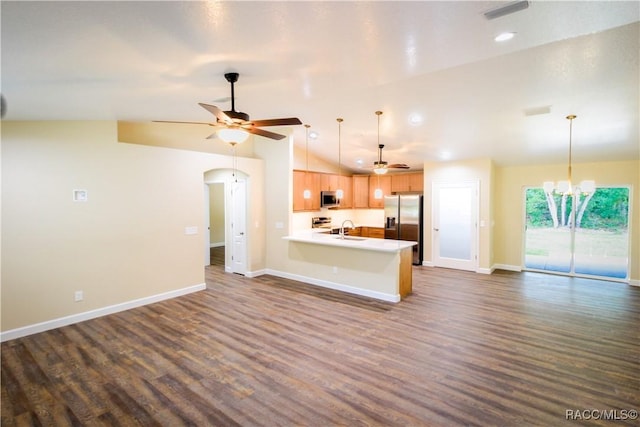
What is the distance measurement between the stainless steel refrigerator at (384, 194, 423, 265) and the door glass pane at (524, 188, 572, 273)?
Result: 243cm

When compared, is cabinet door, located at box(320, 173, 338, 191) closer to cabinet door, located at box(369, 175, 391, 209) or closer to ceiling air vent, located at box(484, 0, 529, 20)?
cabinet door, located at box(369, 175, 391, 209)

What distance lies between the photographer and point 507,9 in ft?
5.96

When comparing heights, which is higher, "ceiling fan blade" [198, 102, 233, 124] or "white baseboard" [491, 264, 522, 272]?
"ceiling fan blade" [198, 102, 233, 124]

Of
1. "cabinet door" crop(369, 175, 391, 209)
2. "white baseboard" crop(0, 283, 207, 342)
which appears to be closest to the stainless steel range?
"cabinet door" crop(369, 175, 391, 209)

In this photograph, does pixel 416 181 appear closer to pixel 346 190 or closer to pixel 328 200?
pixel 346 190

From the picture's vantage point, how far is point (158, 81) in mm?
2855

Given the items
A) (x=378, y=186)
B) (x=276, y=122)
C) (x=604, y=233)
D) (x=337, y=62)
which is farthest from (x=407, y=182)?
(x=337, y=62)

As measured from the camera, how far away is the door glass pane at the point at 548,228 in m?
6.73

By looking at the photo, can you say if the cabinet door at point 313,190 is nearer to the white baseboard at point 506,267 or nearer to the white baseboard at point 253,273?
the white baseboard at point 253,273

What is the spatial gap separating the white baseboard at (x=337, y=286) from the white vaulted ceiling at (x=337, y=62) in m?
3.00

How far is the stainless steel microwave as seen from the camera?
7868 millimetres

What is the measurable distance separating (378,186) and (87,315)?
277 inches

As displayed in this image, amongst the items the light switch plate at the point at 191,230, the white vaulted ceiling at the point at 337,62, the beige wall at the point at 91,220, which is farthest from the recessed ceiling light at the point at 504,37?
the light switch plate at the point at 191,230

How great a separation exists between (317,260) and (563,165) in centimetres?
575
